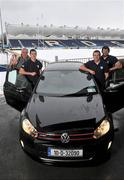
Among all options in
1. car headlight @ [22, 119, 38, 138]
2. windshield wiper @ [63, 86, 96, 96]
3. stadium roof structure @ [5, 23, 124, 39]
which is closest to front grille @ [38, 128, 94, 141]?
car headlight @ [22, 119, 38, 138]

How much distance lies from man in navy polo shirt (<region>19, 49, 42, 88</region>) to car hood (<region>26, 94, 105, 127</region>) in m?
1.35

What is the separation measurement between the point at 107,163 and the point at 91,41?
48.6 metres

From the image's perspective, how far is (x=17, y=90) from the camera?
5.16 meters

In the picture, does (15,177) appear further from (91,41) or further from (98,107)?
(91,41)

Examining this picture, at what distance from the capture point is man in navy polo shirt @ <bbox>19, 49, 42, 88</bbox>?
19.6 ft

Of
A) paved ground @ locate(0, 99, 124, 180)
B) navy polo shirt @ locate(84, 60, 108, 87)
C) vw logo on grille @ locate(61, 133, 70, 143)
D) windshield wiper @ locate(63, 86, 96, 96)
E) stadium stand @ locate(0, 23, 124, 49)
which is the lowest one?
stadium stand @ locate(0, 23, 124, 49)

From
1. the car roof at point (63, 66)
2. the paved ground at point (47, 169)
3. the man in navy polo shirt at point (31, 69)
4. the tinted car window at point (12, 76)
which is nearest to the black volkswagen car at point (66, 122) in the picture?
the paved ground at point (47, 169)

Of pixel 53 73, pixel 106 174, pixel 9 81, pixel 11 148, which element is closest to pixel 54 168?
pixel 106 174

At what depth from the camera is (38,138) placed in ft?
12.1

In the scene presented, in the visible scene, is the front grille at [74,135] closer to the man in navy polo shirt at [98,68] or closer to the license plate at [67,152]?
the license plate at [67,152]

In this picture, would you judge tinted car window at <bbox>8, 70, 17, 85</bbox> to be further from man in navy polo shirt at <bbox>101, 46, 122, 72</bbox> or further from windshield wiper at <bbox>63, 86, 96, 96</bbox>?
man in navy polo shirt at <bbox>101, 46, 122, 72</bbox>

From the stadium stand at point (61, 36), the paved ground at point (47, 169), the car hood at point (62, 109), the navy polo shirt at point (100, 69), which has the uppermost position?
the navy polo shirt at point (100, 69)

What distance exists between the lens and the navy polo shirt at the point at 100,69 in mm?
5860

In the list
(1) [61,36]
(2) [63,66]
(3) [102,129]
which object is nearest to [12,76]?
(2) [63,66]
